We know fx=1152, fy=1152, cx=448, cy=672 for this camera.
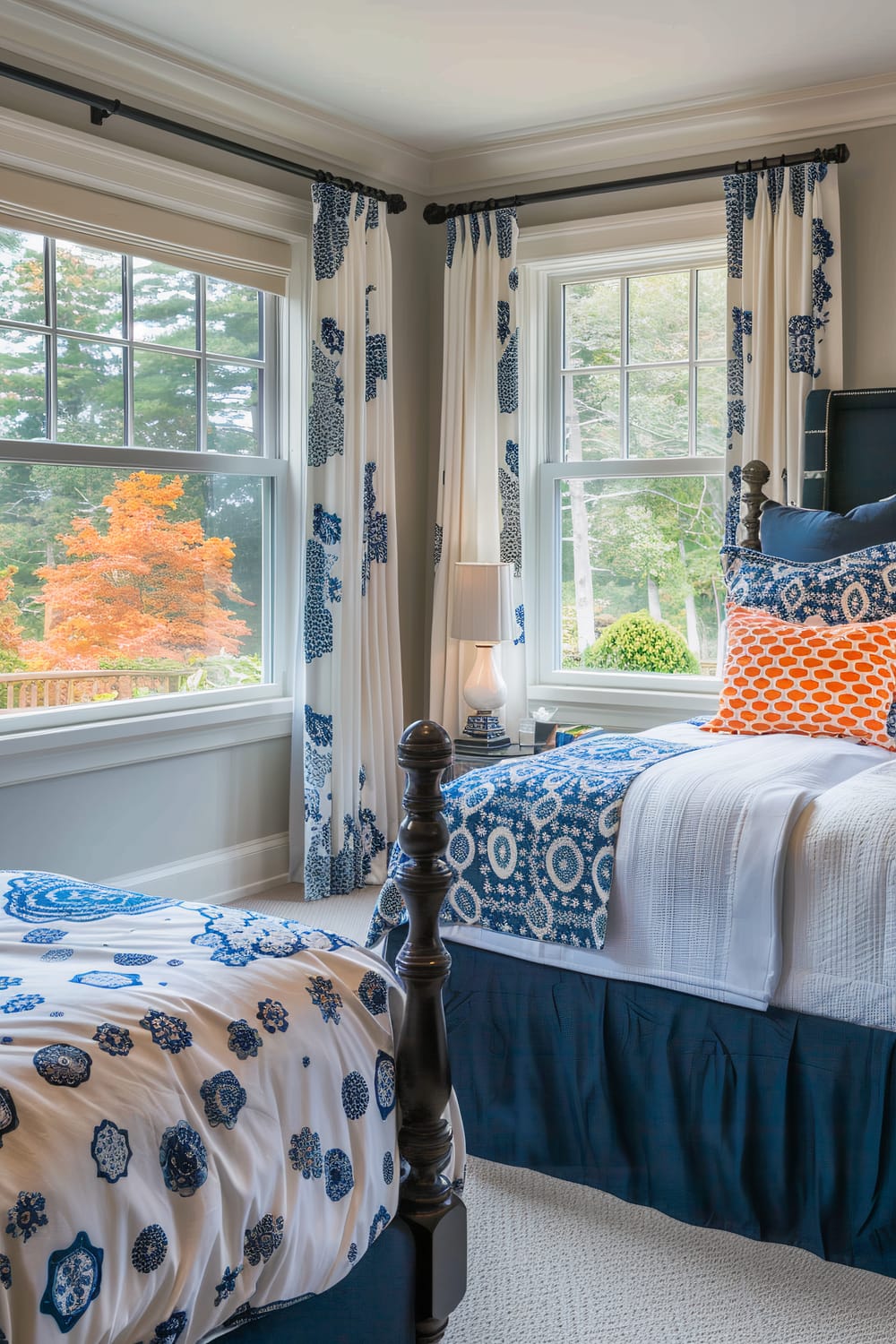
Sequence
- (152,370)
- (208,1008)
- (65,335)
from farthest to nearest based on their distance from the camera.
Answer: (152,370) < (65,335) < (208,1008)

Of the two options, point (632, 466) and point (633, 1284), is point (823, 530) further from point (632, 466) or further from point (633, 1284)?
point (633, 1284)

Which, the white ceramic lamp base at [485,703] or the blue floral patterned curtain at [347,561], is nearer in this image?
the blue floral patterned curtain at [347,561]

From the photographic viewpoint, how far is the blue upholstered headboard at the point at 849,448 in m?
3.72

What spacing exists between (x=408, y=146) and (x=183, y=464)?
169 centimetres

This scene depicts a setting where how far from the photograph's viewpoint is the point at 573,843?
88.7 inches

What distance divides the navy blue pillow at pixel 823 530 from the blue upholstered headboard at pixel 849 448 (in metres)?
0.27

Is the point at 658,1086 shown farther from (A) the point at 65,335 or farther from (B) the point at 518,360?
(B) the point at 518,360

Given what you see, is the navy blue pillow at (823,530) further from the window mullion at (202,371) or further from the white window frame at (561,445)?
the window mullion at (202,371)

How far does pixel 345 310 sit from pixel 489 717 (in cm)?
158

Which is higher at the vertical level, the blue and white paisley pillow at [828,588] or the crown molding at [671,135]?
the crown molding at [671,135]

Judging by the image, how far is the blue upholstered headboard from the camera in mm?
3723

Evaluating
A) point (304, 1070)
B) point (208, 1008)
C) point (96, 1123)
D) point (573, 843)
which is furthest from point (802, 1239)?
point (96, 1123)

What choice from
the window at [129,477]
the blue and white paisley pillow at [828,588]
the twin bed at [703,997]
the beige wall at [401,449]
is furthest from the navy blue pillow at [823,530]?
the window at [129,477]

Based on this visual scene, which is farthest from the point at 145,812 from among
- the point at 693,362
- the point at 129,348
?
the point at 693,362
